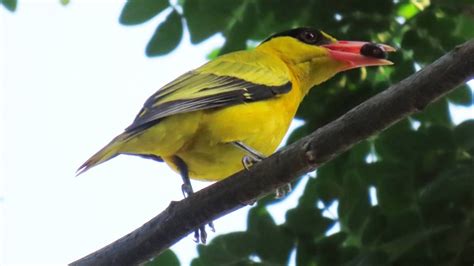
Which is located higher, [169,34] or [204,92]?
[169,34]

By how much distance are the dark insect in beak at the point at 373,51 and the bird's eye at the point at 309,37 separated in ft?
1.64

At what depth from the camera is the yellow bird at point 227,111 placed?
4.36 m

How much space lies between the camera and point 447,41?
476 centimetres

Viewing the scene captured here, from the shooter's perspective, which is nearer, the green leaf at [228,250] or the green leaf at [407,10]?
the green leaf at [228,250]

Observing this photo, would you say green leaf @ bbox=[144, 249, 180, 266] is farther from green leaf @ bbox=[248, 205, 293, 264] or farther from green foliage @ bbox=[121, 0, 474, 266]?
green leaf @ bbox=[248, 205, 293, 264]

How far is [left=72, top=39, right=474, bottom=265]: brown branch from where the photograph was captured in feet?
9.80

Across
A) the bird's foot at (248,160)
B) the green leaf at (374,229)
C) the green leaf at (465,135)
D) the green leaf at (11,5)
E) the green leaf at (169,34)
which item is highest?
the green leaf at (11,5)

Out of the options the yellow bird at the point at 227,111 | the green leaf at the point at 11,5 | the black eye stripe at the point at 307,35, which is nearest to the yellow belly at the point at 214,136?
the yellow bird at the point at 227,111

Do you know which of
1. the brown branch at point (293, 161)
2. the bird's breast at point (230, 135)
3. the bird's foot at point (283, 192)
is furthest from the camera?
the bird's breast at point (230, 135)

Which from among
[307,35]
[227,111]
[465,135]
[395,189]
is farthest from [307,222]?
[307,35]

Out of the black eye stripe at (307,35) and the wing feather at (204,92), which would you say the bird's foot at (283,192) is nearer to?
the wing feather at (204,92)

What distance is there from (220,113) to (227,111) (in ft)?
0.14

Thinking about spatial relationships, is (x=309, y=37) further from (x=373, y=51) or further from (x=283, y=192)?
(x=283, y=192)

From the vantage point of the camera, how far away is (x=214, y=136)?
4.48 m
